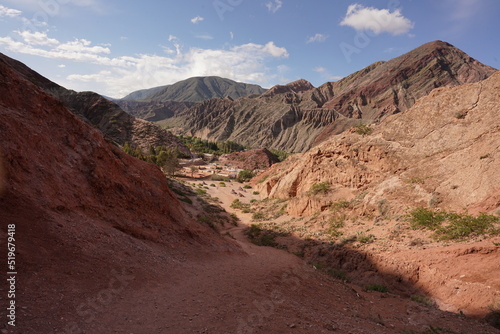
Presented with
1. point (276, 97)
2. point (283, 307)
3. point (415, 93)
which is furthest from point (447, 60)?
point (283, 307)

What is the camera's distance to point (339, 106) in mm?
129875

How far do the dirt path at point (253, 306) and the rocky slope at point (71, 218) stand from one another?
537 mm

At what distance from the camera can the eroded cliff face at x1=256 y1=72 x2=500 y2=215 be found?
13414 mm

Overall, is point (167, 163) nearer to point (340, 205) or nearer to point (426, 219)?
point (340, 205)

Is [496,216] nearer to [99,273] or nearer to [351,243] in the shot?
[351,243]

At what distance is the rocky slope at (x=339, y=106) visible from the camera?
4481 inches

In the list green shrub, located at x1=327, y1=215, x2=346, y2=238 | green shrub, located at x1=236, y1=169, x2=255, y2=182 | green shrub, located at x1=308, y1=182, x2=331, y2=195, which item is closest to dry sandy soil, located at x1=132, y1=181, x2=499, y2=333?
green shrub, located at x1=327, y1=215, x2=346, y2=238

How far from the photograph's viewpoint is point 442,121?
1761 centimetres

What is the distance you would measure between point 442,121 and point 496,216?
8670 mm

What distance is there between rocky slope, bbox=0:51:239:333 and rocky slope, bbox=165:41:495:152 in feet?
322

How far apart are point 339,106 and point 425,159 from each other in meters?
121

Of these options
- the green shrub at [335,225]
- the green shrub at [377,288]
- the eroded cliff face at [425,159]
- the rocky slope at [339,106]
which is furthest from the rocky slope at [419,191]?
the rocky slope at [339,106]

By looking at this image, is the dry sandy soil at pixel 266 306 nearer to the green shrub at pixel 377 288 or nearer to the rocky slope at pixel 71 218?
the green shrub at pixel 377 288

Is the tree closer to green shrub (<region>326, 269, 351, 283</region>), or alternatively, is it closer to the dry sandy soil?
the dry sandy soil
